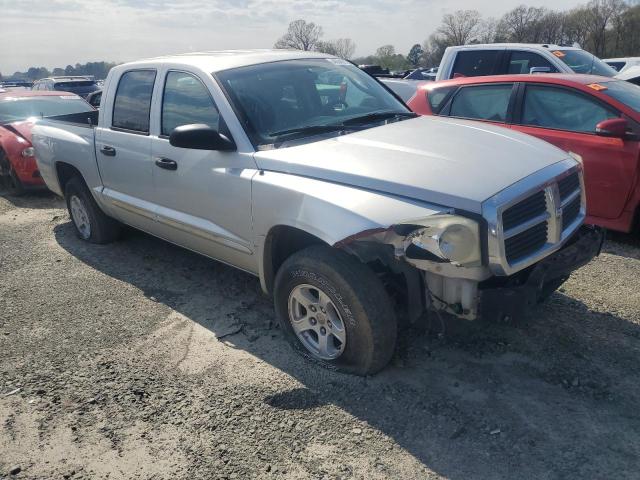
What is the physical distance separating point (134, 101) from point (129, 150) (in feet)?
1.48

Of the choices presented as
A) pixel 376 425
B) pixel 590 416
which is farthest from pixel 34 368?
pixel 590 416

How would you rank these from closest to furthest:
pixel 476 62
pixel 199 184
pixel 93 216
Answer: pixel 199 184
pixel 93 216
pixel 476 62

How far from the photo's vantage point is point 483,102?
19.4ft

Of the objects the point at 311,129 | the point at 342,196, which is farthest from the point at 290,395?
the point at 311,129

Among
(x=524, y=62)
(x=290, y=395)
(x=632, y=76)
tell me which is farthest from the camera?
(x=632, y=76)

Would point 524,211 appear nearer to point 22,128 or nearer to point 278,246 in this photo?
point 278,246

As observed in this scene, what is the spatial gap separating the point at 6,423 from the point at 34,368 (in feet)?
1.86

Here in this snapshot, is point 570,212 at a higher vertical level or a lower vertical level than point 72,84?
lower

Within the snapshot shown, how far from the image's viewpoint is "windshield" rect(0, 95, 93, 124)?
9.00m

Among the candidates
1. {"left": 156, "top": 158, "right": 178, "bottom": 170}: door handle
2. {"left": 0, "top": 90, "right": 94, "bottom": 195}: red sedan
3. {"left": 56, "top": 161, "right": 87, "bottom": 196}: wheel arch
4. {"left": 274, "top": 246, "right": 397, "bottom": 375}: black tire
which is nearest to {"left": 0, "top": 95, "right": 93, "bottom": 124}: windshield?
{"left": 0, "top": 90, "right": 94, "bottom": 195}: red sedan

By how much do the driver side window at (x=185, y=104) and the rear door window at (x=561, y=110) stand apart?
132 inches

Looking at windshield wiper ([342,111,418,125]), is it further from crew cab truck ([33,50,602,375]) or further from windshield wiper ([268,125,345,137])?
windshield wiper ([268,125,345,137])

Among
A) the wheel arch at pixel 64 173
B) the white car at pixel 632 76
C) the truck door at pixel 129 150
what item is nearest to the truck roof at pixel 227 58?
the truck door at pixel 129 150

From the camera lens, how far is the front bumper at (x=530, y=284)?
9.25 ft
